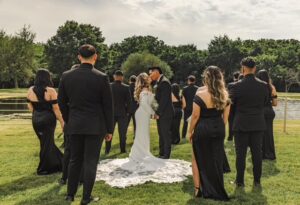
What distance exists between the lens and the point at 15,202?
22.6ft

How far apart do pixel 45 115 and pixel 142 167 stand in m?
2.42

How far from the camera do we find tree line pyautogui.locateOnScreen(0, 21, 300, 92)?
7216cm

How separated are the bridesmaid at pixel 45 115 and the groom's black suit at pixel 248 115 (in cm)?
360

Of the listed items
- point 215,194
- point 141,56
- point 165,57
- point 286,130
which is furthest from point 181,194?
point 165,57

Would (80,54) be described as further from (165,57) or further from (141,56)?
(165,57)

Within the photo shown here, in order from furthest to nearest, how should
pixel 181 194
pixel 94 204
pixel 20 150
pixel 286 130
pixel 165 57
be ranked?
pixel 165 57 → pixel 286 130 → pixel 20 150 → pixel 181 194 → pixel 94 204

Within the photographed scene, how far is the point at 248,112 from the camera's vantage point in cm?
769

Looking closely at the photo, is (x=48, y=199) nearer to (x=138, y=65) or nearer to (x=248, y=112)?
(x=248, y=112)

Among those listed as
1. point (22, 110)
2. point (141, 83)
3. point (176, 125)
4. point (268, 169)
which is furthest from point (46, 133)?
point (22, 110)

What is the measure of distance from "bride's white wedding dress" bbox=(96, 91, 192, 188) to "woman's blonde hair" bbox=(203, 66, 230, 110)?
2.25 m

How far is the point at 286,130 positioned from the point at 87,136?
42.4 feet

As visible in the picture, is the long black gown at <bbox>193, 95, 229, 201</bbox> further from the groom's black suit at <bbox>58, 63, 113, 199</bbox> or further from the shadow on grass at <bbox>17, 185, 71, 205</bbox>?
the shadow on grass at <bbox>17, 185, 71, 205</bbox>

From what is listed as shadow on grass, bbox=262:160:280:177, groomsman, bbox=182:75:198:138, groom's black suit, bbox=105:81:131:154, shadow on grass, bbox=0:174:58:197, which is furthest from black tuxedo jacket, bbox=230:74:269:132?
groomsman, bbox=182:75:198:138

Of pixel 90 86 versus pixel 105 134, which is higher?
pixel 90 86
